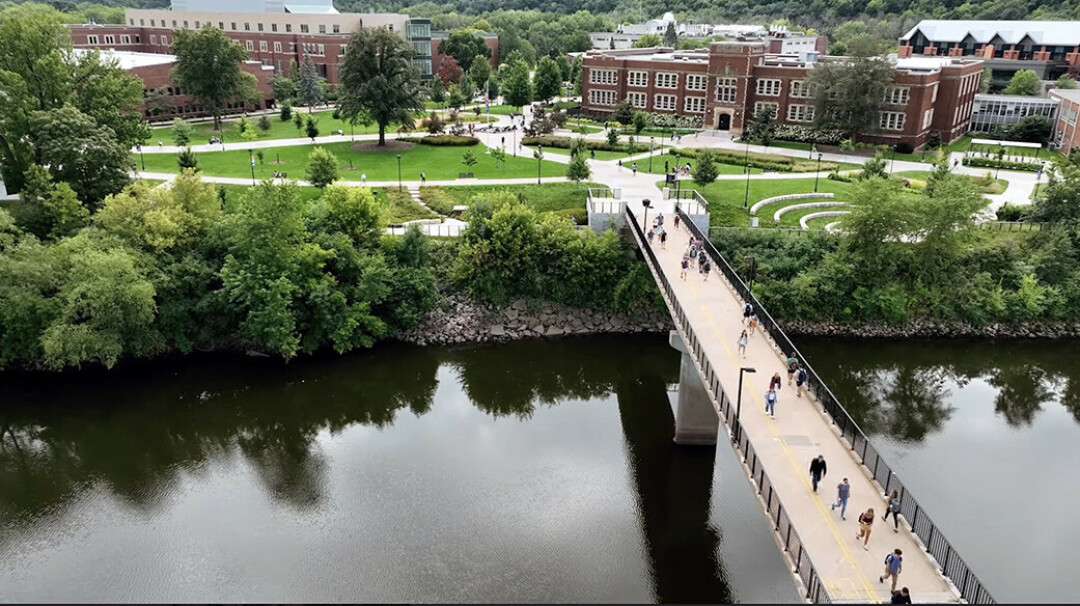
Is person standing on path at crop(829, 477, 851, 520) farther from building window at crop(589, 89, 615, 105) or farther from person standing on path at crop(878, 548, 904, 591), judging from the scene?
building window at crop(589, 89, 615, 105)

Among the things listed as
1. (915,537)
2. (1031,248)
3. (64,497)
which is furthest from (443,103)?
(915,537)

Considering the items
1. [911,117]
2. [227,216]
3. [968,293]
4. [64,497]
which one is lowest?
[64,497]

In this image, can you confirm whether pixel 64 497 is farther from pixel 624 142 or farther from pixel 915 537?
pixel 624 142

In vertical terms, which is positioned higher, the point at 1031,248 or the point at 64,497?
the point at 1031,248

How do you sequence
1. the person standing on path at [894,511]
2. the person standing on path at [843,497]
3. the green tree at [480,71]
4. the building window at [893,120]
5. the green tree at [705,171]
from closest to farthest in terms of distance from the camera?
the person standing on path at [894,511] → the person standing on path at [843,497] → the green tree at [705,171] → the building window at [893,120] → the green tree at [480,71]

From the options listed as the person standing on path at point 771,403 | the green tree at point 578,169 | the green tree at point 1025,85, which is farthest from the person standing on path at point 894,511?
the green tree at point 1025,85

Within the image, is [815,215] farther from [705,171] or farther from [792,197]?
[705,171]

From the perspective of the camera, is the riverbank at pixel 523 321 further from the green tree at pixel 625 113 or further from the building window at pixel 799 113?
the green tree at pixel 625 113
